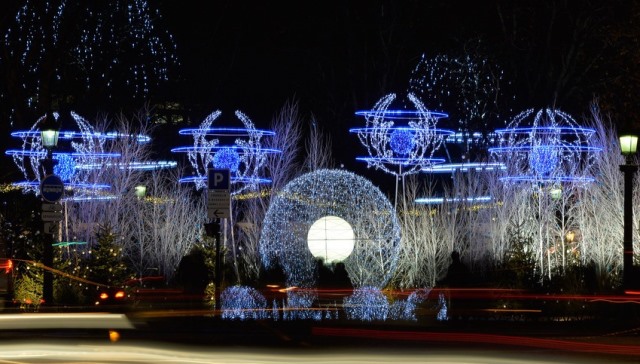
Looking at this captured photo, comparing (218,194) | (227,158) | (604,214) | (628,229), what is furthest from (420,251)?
(218,194)

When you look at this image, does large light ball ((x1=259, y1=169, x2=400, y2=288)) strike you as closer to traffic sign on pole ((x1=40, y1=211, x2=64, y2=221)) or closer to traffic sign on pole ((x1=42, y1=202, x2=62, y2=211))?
traffic sign on pole ((x1=42, y1=202, x2=62, y2=211))

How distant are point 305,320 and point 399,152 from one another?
1865cm

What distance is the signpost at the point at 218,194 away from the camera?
72.7ft

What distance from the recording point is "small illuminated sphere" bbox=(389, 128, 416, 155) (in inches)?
1348

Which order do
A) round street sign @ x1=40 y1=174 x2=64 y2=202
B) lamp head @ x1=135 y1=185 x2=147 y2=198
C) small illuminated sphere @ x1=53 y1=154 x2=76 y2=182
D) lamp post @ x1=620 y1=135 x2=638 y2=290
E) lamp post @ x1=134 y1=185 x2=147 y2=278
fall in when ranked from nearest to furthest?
1. lamp post @ x1=620 y1=135 x2=638 y2=290
2. round street sign @ x1=40 y1=174 x2=64 y2=202
3. small illuminated sphere @ x1=53 y1=154 x2=76 y2=182
4. lamp post @ x1=134 y1=185 x2=147 y2=278
5. lamp head @ x1=135 y1=185 x2=147 y2=198

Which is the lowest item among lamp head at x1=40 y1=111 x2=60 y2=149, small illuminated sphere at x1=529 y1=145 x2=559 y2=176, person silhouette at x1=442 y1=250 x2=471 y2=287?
person silhouette at x1=442 y1=250 x2=471 y2=287

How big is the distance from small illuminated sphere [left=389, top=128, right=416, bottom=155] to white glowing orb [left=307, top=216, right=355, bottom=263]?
5196mm

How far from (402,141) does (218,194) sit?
1297 centimetres

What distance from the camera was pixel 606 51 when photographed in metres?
37.2

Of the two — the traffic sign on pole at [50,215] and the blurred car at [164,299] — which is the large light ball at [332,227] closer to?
the blurred car at [164,299]

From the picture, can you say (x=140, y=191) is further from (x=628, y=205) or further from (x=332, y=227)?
(x=628, y=205)

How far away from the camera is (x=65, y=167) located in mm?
35625

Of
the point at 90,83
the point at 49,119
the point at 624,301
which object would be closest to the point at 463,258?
the point at 624,301

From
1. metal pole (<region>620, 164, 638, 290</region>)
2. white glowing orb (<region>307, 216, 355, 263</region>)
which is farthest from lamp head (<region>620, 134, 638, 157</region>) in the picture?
white glowing orb (<region>307, 216, 355, 263</region>)
